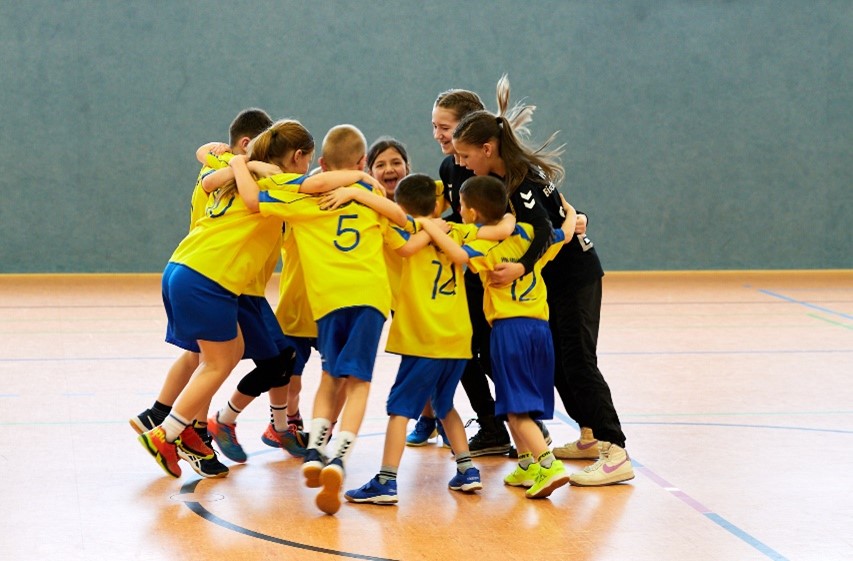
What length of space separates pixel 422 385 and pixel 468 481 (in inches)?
14.6

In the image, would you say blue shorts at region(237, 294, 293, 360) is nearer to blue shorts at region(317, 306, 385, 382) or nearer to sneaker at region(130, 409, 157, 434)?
blue shorts at region(317, 306, 385, 382)

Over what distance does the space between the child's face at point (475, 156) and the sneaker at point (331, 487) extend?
1157mm

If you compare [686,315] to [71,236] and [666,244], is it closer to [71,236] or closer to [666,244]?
[666,244]

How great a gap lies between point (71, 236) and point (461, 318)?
22.3ft

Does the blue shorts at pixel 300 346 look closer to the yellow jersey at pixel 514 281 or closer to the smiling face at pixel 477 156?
the yellow jersey at pixel 514 281

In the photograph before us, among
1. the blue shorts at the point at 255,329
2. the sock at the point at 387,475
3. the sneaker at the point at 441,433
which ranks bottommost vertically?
the sneaker at the point at 441,433

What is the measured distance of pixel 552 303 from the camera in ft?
13.5

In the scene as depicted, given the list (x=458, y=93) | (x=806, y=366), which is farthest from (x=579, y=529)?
(x=806, y=366)

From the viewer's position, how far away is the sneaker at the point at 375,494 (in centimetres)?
360

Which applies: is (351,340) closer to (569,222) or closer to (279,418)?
(279,418)

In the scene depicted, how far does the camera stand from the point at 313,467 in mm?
3475

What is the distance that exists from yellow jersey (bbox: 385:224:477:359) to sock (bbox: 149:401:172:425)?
92 cm

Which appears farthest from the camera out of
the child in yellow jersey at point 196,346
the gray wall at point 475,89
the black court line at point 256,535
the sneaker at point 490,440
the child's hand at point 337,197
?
the gray wall at point 475,89

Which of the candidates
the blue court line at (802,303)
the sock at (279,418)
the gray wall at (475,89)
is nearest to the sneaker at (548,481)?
the sock at (279,418)
